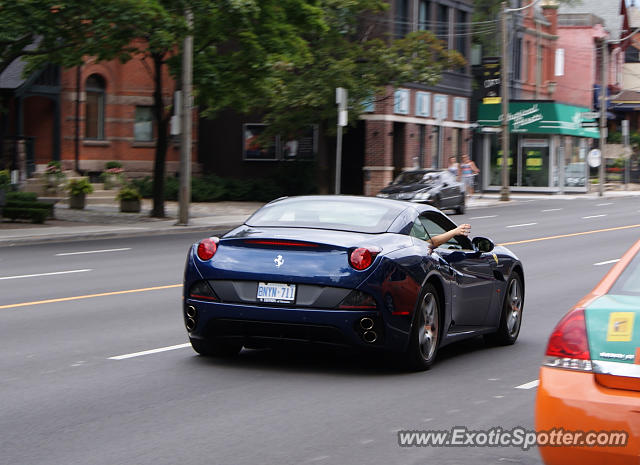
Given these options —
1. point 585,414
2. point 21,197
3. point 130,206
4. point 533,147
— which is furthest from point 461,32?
point 585,414

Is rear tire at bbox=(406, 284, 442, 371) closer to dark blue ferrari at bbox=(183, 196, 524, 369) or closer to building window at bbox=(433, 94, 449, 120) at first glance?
dark blue ferrari at bbox=(183, 196, 524, 369)

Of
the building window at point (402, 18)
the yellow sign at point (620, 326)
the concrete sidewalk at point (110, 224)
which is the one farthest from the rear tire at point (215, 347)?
the building window at point (402, 18)

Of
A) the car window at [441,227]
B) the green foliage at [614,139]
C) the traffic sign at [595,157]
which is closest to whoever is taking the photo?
the car window at [441,227]

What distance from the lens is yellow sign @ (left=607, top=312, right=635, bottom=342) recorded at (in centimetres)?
504

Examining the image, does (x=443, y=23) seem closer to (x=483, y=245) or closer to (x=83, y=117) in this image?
(x=83, y=117)

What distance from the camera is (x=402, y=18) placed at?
4659cm

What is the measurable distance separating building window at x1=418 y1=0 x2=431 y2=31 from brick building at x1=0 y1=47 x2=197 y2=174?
11.6m

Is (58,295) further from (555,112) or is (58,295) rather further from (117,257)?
(555,112)

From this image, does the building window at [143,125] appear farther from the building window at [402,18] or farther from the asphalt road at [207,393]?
the asphalt road at [207,393]

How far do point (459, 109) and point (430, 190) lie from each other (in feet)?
65.1

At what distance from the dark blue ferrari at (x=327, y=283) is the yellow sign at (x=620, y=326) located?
336 centimetres

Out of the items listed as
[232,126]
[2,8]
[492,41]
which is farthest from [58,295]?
[492,41]

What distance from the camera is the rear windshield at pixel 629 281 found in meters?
5.53

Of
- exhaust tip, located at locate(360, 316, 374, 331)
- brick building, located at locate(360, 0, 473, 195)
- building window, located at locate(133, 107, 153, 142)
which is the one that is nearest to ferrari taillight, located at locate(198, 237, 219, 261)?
exhaust tip, located at locate(360, 316, 374, 331)
